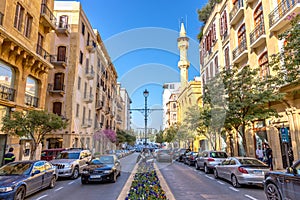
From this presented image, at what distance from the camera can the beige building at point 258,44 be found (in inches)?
549

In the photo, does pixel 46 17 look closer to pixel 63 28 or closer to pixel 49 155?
pixel 63 28

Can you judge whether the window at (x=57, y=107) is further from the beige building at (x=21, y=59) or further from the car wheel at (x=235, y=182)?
the car wheel at (x=235, y=182)

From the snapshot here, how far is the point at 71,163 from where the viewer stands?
1255cm

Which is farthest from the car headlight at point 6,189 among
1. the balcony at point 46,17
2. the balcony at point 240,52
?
the balcony at point 240,52

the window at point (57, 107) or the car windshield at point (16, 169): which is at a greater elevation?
the window at point (57, 107)

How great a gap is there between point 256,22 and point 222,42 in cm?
711

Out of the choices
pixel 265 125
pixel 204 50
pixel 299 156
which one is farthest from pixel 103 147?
pixel 299 156

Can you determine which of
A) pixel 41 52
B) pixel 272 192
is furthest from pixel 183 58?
pixel 272 192

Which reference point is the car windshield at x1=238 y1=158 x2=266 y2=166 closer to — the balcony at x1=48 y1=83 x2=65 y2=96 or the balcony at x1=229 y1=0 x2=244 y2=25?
the balcony at x1=229 y1=0 x2=244 y2=25

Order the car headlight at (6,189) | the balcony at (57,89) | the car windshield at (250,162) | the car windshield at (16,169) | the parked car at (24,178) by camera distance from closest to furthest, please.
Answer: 1. the car headlight at (6,189)
2. the parked car at (24,178)
3. the car windshield at (16,169)
4. the car windshield at (250,162)
5. the balcony at (57,89)

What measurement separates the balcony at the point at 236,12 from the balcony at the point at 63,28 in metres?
18.8

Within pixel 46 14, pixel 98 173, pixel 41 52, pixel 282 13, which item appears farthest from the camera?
pixel 46 14

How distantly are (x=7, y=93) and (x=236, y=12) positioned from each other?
68.1ft

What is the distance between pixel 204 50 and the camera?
33.1 meters
